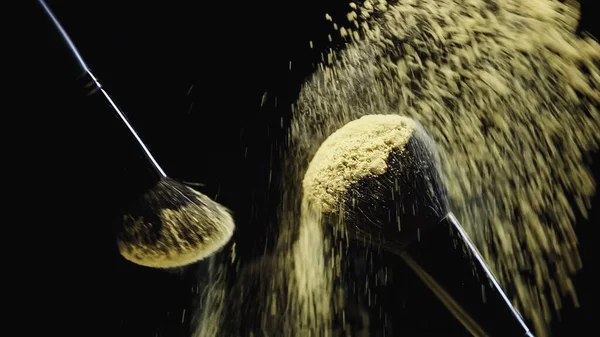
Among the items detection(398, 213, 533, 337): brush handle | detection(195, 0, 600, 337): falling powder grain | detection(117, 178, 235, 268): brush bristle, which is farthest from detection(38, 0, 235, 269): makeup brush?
detection(398, 213, 533, 337): brush handle

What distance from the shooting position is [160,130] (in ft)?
3.03

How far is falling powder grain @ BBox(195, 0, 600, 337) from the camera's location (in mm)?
689

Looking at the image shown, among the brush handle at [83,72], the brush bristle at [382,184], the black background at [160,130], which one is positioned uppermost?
the brush handle at [83,72]

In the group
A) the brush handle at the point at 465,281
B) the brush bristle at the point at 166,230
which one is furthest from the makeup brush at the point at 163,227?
the brush handle at the point at 465,281

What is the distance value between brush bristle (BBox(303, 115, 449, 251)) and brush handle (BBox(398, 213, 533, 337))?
0.9 inches

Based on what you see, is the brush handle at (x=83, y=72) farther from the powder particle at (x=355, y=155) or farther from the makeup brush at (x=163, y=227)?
the powder particle at (x=355, y=155)

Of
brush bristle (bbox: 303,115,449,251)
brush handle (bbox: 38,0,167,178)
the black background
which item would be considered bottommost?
the black background

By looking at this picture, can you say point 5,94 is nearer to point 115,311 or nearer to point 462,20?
point 115,311

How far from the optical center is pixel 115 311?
94 cm

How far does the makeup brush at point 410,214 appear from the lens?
1.70 ft

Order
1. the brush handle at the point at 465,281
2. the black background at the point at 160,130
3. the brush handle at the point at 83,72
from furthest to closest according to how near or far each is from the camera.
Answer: the black background at the point at 160,130 < the brush handle at the point at 83,72 < the brush handle at the point at 465,281

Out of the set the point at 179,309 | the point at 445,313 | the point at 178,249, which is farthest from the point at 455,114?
the point at 179,309

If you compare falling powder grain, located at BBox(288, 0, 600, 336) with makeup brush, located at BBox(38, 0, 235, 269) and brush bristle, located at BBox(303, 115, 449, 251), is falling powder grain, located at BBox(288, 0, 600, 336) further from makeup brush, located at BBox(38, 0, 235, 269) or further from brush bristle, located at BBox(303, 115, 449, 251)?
makeup brush, located at BBox(38, 0, 235, 269)

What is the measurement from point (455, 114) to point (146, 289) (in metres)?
0.69
